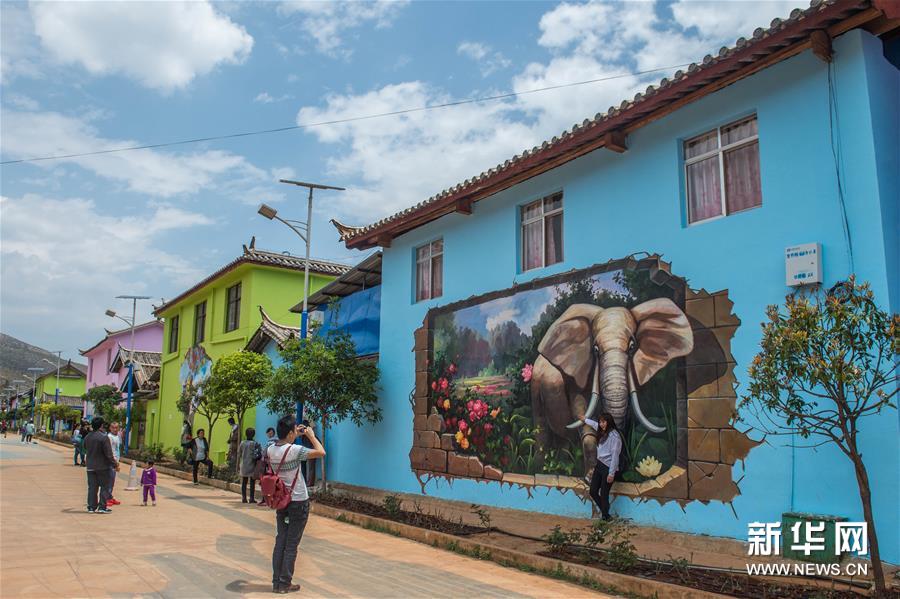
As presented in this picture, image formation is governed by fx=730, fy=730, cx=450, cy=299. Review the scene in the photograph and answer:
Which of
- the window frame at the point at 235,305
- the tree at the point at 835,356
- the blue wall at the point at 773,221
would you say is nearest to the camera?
the tree at the point at 835,356

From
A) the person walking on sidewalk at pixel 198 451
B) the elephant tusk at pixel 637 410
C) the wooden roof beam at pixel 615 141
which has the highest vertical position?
the wooden roof beam at pixel 615 141

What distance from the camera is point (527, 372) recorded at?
12.1 m

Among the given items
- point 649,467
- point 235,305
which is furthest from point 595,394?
point 235,305

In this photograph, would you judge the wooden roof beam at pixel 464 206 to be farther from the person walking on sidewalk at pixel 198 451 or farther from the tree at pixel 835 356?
the person walking on sidewalk at pixel 198 451

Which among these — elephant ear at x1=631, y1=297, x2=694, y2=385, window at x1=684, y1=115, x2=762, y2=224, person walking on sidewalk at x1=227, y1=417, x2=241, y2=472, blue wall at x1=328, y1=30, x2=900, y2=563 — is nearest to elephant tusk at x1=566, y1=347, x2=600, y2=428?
elephant ear at x1=631, y1=297, x2=694, y2=385

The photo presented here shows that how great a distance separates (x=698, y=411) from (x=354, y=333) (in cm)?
1105

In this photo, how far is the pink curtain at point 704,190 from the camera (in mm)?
9641

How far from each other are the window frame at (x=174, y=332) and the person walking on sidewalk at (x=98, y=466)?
68.3ft

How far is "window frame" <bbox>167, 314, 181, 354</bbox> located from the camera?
3284 cm

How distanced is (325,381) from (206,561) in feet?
23.9

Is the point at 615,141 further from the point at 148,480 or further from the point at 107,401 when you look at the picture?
the point at 107,401

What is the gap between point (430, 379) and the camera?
575 inches

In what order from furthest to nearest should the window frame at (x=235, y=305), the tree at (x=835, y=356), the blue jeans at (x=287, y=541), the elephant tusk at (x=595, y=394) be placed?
the window frame at (x=235, y=305) < the elephant tusk at (x=595, y=394) < the blue jeans at (x=287, y=541) < the tree at (x=835, y=356)

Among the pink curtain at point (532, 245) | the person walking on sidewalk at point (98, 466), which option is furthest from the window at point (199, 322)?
the pink curtain at point (532, 245)
